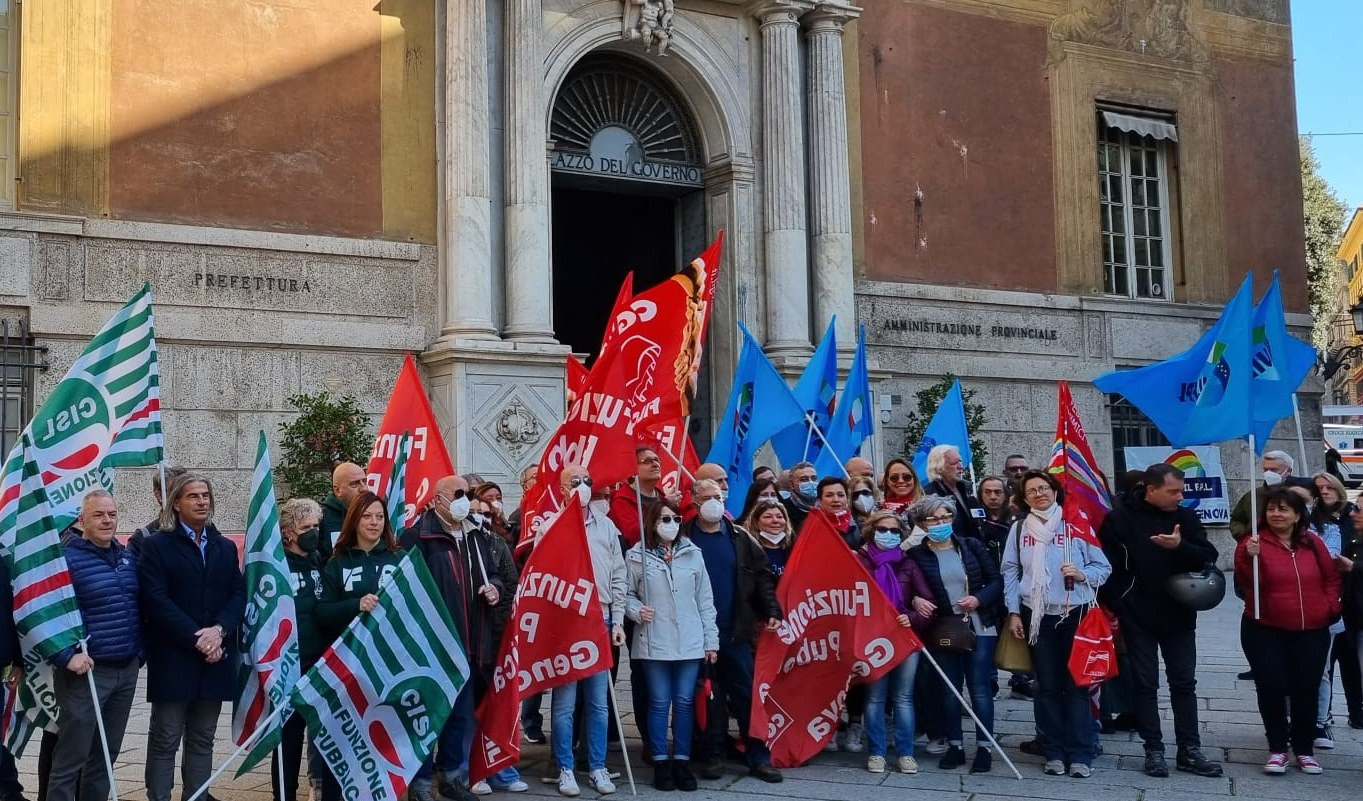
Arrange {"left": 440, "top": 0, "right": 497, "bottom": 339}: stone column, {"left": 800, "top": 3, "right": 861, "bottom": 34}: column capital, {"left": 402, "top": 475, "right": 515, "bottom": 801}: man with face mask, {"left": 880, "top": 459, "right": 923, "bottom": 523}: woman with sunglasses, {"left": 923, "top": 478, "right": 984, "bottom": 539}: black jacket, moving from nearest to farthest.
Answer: {"left": 402, "top": 475, "right": 515, "bottom": 801}: man with face mask < {"left": 923, "top": 478, "right": 984, "bottom": 539}: black jacket < {"left": 880, "top": 459, "right": 923, "bottom": 523}: woman with sunglasses < {"left": 440, "top": 0, "right": 497, "bottom": 339}: stone column < {"left": 800, "top": 3, "right": 861, "bottom": 34}: column capital

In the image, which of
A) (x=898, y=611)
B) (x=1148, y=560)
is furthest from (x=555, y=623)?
(x=1148, y=560)

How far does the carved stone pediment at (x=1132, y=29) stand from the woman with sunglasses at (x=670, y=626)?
558 inches

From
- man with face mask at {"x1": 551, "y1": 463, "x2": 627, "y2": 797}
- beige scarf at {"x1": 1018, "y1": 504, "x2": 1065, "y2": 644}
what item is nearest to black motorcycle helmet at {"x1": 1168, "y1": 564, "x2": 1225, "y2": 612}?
beige scarf at {"x1": 1018, "y1": 504, "x2": 1065, "y2": 644}

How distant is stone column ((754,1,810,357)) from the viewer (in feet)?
56.5

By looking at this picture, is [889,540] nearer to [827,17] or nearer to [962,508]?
[962,508]

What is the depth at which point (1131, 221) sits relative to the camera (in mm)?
20969

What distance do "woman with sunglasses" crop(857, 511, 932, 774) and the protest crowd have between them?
23 millimetres

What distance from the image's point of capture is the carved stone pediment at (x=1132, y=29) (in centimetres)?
2034

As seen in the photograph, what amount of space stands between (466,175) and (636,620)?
8384mm

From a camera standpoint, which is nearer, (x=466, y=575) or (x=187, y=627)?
(x=187, y=627)

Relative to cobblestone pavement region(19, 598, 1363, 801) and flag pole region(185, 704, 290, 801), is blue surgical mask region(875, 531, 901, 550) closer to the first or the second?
cobblestone pavement region(19, 598, 1363, 801)

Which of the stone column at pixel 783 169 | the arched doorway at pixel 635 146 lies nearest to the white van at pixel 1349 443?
the stone column at pixel 783 169

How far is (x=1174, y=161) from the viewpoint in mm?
21328

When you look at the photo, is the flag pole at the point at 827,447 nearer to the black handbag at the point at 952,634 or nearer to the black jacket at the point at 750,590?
the black handbag at the point at 952,634
